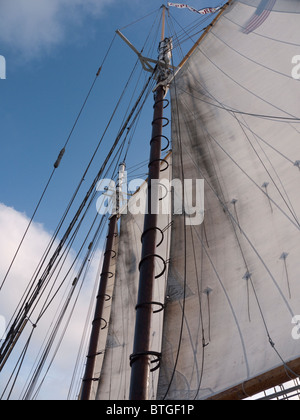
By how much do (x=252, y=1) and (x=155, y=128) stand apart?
572 cm

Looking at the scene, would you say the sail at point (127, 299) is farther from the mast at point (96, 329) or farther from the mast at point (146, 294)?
the mast at point (146, 294)

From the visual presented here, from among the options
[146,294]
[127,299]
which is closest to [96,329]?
[127,299]

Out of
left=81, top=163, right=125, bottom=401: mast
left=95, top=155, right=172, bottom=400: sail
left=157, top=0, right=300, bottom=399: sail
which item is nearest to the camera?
left=157, top=0, right=300, bottom=399: sail

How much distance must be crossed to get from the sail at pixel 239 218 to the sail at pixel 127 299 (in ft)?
8.28

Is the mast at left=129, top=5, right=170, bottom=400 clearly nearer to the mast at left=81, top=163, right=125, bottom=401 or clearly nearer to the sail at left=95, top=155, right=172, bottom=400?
the sail at left=95, top=155, right=172, bottom=400

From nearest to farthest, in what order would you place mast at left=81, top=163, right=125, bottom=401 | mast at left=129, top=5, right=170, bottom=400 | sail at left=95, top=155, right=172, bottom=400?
1. mast at left=129, top=5, right=170, bottom=400
2. mast at left=81, top=163, right=125, bottom=401
3. sail at left=95, top=155, right=172, bottom=400

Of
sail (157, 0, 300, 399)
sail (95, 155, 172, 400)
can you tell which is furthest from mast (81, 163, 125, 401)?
sail (157, 0, 300, 399)

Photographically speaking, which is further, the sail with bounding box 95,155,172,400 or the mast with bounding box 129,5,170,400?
the sail with bounding box 95,155,172,400

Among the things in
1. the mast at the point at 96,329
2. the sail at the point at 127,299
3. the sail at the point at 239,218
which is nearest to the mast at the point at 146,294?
the sail at the point at 239,218

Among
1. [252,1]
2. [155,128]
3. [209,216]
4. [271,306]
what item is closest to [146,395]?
[271,306]

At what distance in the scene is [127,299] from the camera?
13.9 meters

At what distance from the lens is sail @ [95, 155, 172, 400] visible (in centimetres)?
1166

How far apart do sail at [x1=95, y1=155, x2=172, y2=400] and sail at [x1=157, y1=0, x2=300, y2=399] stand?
2524mm

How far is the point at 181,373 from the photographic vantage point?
4980 millimetres
